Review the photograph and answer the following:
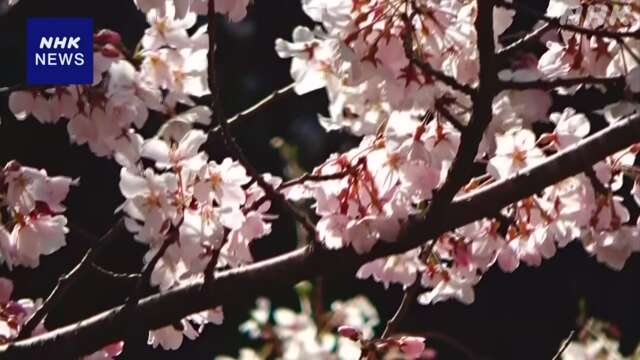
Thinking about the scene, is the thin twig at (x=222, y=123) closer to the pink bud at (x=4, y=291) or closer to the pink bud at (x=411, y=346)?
the pink bud at (x=411, y=346)

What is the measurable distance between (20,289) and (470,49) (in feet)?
7.70

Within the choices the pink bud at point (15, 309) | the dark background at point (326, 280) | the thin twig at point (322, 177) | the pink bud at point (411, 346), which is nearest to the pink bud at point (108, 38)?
the thin twig at point (322, 177)

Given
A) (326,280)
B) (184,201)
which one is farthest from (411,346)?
(326,280)

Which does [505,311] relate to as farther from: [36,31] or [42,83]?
[42,83]

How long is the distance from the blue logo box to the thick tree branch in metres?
0.25

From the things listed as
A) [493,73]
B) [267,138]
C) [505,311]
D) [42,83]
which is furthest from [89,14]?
[493,73]

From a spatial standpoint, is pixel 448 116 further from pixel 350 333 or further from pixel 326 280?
pixel 326 280

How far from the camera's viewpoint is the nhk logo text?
1371mm

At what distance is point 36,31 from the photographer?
1734 mm

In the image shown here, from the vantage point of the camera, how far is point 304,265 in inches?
46.3

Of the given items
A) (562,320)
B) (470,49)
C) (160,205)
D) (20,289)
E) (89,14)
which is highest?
(470,49)

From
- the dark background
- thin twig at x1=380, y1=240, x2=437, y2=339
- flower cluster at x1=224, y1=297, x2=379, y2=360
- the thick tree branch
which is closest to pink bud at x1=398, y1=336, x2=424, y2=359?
thin twig at x1=380, y1=240, x2=437, y2=339

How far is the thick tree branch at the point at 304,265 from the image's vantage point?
45.6 inches

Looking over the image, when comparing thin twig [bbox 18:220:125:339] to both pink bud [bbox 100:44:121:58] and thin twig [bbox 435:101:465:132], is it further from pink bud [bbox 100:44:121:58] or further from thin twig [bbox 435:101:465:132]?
thin twig [bbox 435:101:465:132]
